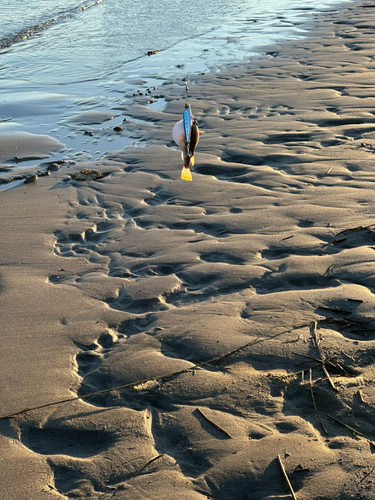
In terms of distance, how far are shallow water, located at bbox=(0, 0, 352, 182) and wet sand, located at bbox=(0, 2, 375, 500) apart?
6.31 ft

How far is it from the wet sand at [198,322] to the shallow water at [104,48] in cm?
192

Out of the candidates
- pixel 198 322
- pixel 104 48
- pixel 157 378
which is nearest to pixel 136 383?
pixel 157 378

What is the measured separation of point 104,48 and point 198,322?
10.6m

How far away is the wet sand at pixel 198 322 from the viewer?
228 cm

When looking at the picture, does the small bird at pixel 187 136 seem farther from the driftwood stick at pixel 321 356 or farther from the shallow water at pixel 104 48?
the shallow water at pixel 104 48

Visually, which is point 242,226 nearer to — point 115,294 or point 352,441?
point 115,294

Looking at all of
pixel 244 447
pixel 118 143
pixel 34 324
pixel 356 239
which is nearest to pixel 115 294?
pixel 34 324

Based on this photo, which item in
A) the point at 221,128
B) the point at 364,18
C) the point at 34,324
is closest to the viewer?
the point at 34,324

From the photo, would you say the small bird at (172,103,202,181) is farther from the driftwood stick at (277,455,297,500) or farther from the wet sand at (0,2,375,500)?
the driftwood stick at (277,455,297,500)

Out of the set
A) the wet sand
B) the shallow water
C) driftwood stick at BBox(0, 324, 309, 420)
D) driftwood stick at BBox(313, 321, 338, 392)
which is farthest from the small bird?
the shallow water

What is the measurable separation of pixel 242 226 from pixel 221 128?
2725 mm

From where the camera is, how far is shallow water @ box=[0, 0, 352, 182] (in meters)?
7.90

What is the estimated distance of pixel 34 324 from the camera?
3311 millimetres

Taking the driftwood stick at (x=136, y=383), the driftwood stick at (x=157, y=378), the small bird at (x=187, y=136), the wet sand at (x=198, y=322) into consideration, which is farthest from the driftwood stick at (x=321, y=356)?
the small bird at (x=187, y=136)
